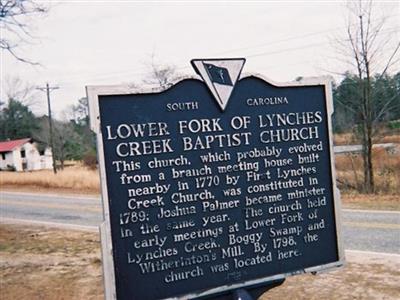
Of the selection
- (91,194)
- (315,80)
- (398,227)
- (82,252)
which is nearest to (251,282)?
(315,80)

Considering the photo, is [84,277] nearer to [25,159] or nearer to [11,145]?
[11,145]

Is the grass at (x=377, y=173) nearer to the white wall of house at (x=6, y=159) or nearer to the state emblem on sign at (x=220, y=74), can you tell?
the state emblem on sign at (x=220, y=74)

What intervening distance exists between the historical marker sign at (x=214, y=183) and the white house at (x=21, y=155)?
185 feet

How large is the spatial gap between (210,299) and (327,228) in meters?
1.16

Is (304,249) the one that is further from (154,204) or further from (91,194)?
(91,194)

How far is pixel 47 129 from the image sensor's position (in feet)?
185

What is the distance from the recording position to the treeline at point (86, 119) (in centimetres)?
1579

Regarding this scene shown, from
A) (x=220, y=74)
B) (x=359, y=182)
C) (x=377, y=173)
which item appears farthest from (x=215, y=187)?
(x=377, y=173)

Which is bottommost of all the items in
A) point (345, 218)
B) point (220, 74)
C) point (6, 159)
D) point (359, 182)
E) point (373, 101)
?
point (345, 218)

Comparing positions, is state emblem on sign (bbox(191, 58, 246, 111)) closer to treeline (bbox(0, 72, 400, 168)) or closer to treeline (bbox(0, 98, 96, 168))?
treeline (bbox(0, 72, 400, 168))

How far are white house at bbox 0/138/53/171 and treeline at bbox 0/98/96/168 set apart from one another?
134 centimetres

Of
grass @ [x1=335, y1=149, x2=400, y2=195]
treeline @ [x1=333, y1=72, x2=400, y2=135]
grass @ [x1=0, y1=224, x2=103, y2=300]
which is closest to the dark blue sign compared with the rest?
grass @ [x1=0, y1=224, x2=103, y2=300]

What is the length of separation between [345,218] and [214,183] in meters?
7.53

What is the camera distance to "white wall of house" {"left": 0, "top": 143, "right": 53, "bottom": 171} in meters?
56.8
